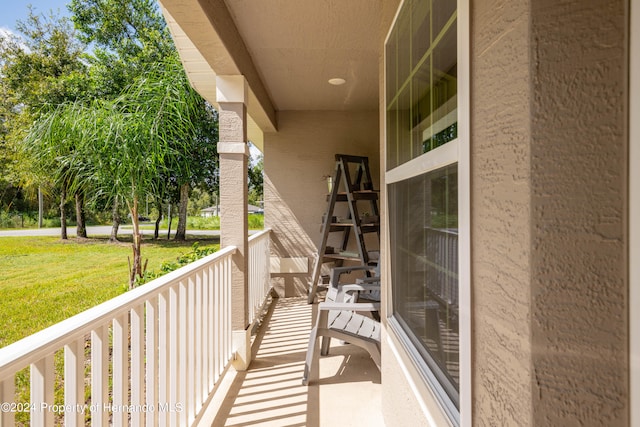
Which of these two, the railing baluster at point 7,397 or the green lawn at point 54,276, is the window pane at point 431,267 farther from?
the green lawn at point 54,276

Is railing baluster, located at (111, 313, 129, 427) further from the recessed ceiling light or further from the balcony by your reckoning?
the recessed ceiling light

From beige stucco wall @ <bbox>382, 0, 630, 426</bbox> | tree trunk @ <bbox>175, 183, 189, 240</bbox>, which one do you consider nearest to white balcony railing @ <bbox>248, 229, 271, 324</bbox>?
beige stucco wall @ <bbox>382, 0, 630, 426</bbox>

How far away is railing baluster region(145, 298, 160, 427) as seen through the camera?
135cm

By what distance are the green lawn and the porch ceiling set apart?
358 cm

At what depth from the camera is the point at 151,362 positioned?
1.37 m

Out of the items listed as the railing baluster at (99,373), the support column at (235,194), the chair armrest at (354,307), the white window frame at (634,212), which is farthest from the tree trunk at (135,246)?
the white window frame at (634,212)

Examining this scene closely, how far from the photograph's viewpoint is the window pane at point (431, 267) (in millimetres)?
1006

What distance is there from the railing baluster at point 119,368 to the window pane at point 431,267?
97 cm

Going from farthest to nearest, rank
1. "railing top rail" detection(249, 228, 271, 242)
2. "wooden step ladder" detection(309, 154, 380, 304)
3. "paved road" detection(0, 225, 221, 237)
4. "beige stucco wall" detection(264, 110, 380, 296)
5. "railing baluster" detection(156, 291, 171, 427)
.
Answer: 1. "paved road" detection(0, 225, 221, 237)
2. "beige stucco wall" detection(264, 110, 380, 296)
3. "wooden step ladder" detection(309, 154, 380, 304)
4. "railing top rail" detection(249, 228, 271, 242)
5. "railing baluster" detection(156, 291, 171, 427)

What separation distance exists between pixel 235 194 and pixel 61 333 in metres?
1.96

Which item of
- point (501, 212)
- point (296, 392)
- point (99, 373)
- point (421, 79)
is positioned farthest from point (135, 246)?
point (501, 212)

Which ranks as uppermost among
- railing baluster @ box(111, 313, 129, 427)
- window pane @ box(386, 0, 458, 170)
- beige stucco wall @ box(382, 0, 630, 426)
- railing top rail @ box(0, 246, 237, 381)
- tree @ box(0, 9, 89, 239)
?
tree @ box(0, 9, 89, 239)

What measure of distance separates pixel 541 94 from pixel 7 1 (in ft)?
60.0

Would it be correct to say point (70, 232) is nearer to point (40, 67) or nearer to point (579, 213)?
point (40, 67)
